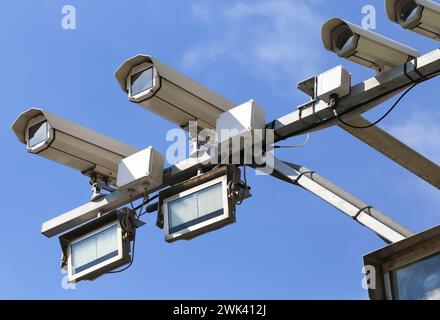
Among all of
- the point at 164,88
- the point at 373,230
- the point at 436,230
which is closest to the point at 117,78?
the point at 164,88

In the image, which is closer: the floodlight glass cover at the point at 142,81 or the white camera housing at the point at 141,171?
the floodlight glass cover at the point at 142,81

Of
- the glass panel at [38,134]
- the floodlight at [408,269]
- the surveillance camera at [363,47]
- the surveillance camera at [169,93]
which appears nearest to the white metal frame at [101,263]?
the glass panel at [38,134]

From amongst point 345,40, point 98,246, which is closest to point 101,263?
point 98,246

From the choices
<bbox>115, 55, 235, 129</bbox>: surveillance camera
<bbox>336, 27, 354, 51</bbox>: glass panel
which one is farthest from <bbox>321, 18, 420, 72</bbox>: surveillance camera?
<bbox>115, 55, 235, 129</bbox>: surveillance camera

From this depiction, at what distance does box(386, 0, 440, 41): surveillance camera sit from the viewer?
1235 centimetres

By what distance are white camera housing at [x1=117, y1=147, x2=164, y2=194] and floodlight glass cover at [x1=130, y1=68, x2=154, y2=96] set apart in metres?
0.68

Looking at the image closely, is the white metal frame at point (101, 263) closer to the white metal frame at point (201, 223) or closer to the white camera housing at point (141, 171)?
the white camera housing at point (141, 171)

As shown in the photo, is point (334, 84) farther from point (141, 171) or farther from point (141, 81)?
point (141, 171)

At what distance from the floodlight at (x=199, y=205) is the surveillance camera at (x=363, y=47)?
1.35 m

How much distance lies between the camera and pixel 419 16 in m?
12.3

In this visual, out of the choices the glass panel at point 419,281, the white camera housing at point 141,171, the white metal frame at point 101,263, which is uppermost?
the white camera housing at point 141,171

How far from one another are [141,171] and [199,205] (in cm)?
80

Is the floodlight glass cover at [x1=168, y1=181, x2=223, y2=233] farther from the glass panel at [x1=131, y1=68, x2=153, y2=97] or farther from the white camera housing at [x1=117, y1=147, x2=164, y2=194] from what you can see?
the glass panel at [x1=131, y1=68, x2=153, y2=97]

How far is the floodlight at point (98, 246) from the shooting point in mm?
13891
